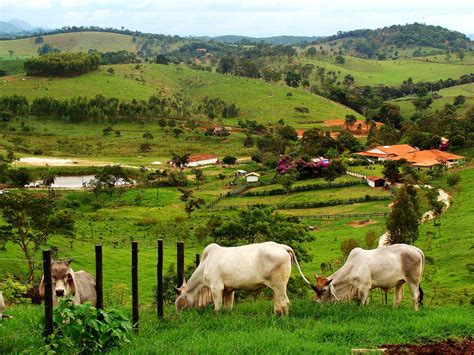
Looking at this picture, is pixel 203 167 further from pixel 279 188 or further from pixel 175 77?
pixel 175 77

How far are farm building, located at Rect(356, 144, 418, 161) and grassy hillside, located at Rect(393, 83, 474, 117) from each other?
5081 cm

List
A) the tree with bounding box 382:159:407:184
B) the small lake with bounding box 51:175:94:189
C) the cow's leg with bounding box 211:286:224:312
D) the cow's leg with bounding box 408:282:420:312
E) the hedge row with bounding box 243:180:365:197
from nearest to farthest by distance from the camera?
1. the cow's leg with bounding box 211:286:224:312
2. the cow's leg with bounding box 408:282:420:312
3. the tree with bounding box 382:159:407:184
4. the hedge row with bounding box 243:180:365:197
5. the small lake with bounding box 51:175:94:189

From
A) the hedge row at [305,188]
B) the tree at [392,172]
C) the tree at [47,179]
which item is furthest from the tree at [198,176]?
the tree at [392,172]

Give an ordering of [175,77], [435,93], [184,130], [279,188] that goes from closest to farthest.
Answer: [279,188], [184,130], [435,93], [175,77]

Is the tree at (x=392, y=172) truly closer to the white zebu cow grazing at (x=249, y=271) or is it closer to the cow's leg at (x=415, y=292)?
the cow's leg at (x=415, y=292)

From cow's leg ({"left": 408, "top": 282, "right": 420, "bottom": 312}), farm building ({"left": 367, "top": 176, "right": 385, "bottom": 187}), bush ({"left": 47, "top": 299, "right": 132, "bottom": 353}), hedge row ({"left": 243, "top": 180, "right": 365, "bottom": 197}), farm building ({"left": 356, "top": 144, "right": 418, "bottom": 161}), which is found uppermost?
bush ({"left": 47, "top": 299, "right": 132, "bottom": 353})

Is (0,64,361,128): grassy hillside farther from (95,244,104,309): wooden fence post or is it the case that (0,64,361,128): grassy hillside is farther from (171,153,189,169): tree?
(95,244,104,309): wooden fence post

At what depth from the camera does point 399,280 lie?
1411 cm

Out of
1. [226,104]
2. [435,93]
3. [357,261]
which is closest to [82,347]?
[357,261]

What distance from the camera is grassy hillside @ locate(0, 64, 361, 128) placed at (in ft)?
430

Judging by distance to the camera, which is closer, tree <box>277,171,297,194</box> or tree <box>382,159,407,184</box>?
tree <box>382,159,407,184</box>

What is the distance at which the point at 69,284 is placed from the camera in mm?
11523

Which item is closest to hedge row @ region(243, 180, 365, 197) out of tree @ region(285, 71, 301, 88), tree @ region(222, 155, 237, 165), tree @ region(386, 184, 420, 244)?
tree @ region(222, 155, 237, 165)

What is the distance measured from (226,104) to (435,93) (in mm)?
58454
